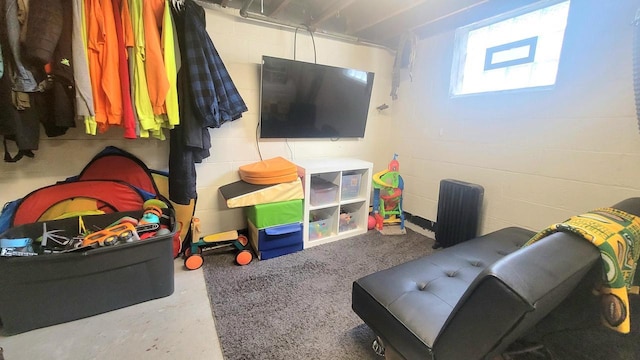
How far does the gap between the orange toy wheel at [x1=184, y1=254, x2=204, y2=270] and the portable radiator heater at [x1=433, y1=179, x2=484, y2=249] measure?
1.92 metres

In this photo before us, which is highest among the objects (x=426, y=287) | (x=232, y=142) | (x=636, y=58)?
(x=636, y=58)

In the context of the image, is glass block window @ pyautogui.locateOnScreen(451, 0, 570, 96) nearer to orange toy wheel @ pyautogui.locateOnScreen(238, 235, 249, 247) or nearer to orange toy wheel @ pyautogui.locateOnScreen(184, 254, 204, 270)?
orange toy wheel @ pyautogui.locateOnScreen(238, 235, 249, 247)

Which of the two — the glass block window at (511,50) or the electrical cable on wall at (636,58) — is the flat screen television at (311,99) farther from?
the electrical cable on wall at (636,58)

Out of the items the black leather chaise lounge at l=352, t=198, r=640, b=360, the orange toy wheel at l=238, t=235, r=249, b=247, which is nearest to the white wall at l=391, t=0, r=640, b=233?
the black leather chaise lounge at l=352, t=198, r=640, b=360

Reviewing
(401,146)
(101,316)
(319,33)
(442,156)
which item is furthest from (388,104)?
(101,316)

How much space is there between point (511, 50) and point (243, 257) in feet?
8.26

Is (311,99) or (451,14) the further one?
(311,99)

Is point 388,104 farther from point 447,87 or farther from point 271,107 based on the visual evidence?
point 271,107

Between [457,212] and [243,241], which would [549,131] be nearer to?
[457,212]

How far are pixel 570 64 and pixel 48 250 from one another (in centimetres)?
320

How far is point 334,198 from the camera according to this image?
2.36 meters

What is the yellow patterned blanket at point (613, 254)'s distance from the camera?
2.53 feet

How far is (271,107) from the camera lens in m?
2.21

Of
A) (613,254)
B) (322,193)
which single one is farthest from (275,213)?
(613,254)
